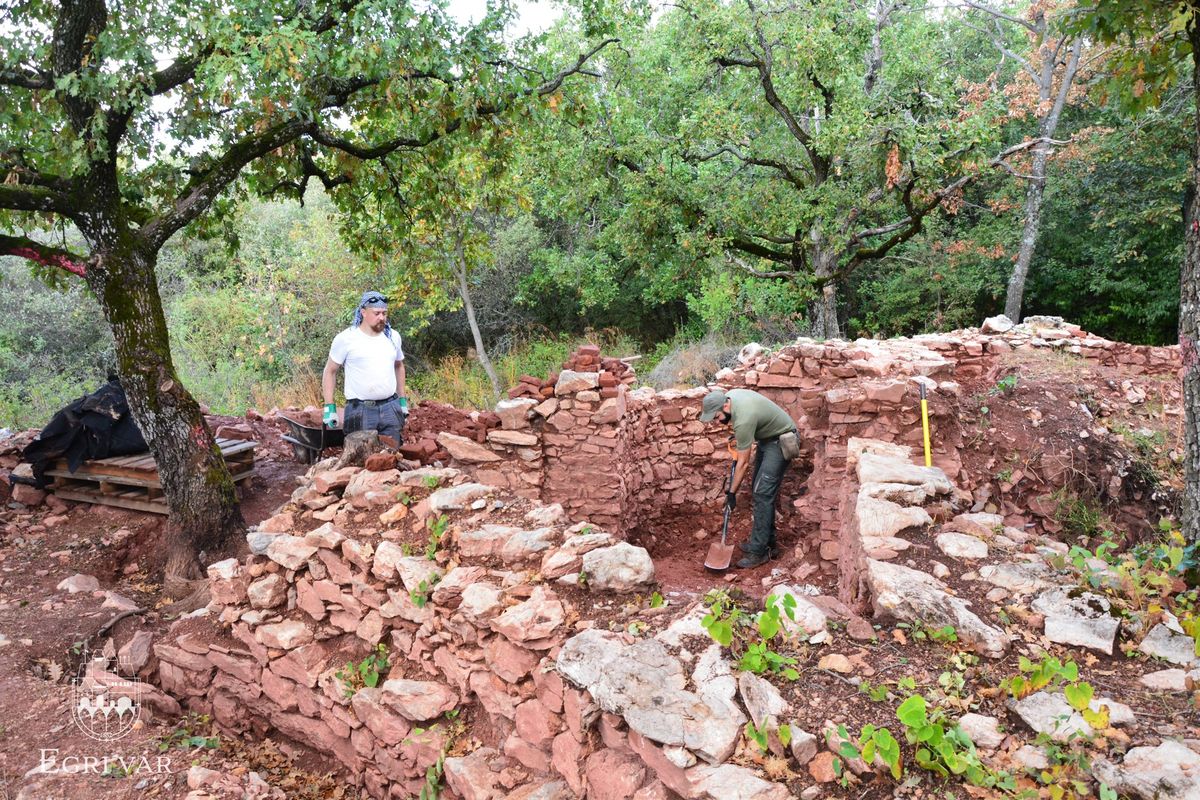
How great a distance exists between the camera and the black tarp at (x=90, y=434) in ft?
21.7

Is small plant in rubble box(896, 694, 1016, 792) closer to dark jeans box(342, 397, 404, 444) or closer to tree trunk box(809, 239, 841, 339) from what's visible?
dark jeans box(342, 397, 404, 444)

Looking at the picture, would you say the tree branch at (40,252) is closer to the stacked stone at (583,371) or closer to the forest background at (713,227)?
the forest background at (713,227)

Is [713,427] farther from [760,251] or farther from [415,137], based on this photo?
[760,251]

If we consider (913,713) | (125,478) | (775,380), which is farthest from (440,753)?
(775,380)

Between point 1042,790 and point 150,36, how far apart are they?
757 cm

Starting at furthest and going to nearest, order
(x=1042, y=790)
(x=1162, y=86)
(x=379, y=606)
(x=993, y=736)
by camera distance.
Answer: (x=379, y=606), (x=1162, y=86), (x=993, y=736), (x=1042, y=790)

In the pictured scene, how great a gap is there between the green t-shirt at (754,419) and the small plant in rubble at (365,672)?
3.33m

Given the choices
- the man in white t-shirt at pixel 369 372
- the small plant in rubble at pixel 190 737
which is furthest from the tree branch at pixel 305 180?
the small plant in rubble at pixel 190 737

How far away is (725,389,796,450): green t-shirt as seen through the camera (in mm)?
6051

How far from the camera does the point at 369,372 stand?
5.43 metres

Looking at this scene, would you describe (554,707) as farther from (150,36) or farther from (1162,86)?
(150,36)

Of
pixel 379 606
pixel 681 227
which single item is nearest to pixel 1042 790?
pixel 379 606

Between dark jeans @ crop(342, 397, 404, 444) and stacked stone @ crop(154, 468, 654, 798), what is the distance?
27.8 inches

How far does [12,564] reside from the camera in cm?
592
